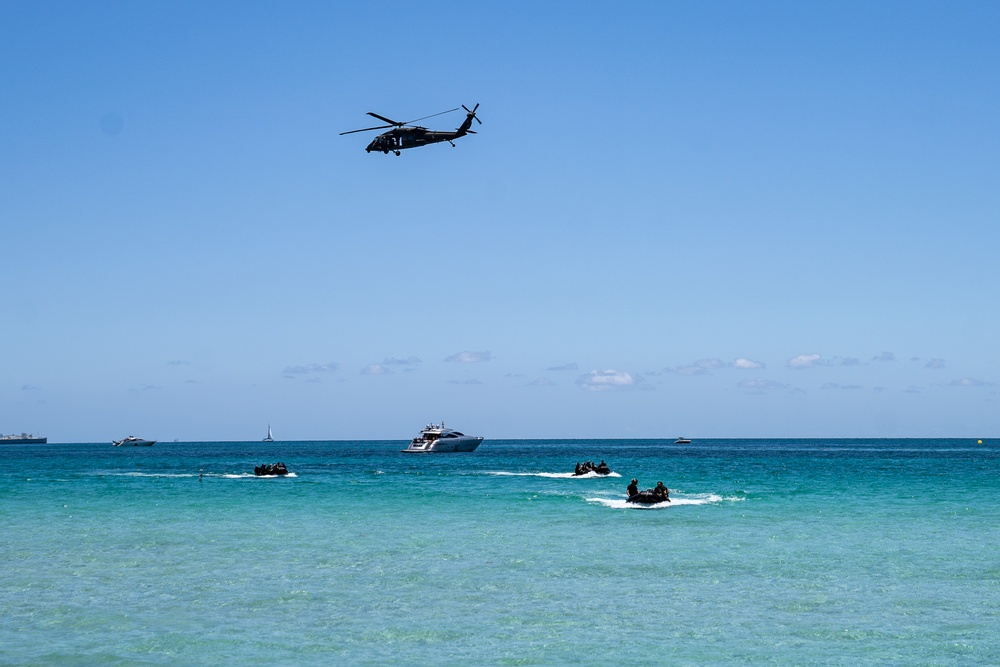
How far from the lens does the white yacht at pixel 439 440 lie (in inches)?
6590

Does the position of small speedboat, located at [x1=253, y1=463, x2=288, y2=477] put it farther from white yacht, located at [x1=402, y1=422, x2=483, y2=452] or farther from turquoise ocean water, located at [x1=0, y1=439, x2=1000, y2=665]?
white yacht, located at [x1=402, y1=422, x2=483, y2=452]

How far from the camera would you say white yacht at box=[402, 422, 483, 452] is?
167 m

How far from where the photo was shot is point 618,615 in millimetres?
26109

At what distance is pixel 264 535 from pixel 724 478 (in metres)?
63.6

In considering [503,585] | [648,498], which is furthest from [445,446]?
[503,585]

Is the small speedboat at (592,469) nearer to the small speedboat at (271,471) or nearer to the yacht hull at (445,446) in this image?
the small speedboat at (271,471)

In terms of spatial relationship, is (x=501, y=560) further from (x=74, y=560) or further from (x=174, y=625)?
(x=74, y=560)

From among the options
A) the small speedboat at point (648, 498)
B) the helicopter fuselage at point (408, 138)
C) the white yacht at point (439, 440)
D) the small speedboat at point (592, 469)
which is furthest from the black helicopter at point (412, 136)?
the white yacht at point (439, 440)

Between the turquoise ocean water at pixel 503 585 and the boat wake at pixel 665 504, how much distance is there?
27.3 inches

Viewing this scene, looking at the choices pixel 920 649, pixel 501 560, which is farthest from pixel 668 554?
pixel 920 649

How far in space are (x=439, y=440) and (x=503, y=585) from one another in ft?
454

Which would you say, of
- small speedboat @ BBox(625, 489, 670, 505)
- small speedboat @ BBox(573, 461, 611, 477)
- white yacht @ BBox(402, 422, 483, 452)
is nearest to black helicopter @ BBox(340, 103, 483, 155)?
small speedboat @ BBox(625, 489, 670, 505)

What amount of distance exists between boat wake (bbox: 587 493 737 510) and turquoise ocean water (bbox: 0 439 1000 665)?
0.69 m

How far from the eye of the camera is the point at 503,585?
99.9 ft
